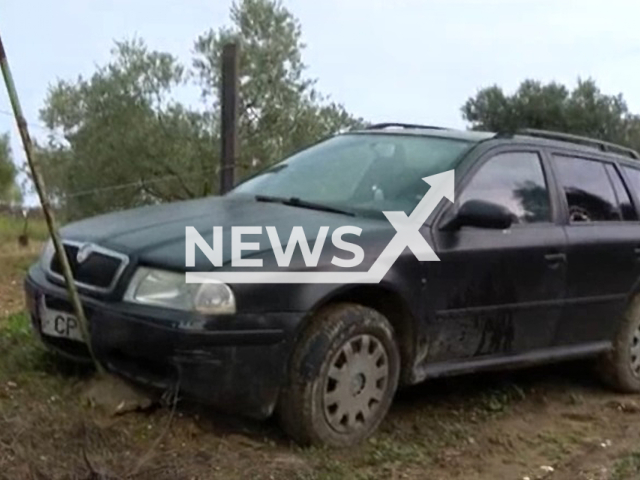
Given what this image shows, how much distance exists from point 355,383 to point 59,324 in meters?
1.39

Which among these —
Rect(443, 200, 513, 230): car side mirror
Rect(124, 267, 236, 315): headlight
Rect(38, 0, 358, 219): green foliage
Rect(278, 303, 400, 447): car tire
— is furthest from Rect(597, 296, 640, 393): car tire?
Rect(38, 0, 358, 219): green foliage

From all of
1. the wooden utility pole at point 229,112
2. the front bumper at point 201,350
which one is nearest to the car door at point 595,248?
the front bumper at point 201,350

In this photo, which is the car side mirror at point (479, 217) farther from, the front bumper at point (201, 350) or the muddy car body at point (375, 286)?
the front bumper at point (201, 350)

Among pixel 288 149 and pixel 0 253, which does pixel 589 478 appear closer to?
pixel 0 253

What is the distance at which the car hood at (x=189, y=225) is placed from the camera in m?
4.70

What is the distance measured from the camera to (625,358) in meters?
6.71

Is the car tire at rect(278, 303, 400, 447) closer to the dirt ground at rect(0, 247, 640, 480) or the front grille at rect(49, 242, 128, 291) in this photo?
the dirt ground at rect(0, 247, 640, 480)

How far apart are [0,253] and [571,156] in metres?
8.34

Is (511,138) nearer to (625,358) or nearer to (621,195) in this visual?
(621,195)

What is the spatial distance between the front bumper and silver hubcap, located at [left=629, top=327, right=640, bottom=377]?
2.92m

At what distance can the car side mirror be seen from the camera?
538 cm

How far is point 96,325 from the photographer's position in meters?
4.70

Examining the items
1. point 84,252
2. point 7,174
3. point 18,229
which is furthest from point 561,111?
point 84,252

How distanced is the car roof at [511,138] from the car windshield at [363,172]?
0.32 ft
